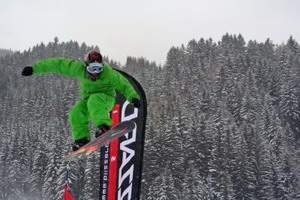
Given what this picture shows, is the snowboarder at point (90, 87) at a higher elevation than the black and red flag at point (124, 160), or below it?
higher

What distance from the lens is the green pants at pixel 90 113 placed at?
846 centimetres

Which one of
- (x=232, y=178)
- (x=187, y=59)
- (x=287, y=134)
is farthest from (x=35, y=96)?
(x=232, y=178)

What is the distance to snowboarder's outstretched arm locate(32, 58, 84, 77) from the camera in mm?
8086

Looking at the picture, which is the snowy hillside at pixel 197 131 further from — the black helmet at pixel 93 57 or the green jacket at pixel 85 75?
the black helmet at pixel 93 57

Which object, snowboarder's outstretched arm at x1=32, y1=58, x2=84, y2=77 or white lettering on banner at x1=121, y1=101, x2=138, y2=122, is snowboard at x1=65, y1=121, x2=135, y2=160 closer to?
snowboarder's outstretched arm at x1=32, y1=58, x2=84, y2=77

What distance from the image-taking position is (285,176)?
51.6 meters

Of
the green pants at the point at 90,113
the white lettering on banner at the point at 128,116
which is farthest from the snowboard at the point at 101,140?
the white lettering on banner at the point at 128,116

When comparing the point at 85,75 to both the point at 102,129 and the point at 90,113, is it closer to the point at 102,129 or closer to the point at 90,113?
the point at 90,113

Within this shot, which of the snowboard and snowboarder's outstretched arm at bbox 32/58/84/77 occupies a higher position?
snowboarder's outstretched arm at bbox 32/58/84/77

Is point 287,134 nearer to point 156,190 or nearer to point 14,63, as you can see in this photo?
point 156,190

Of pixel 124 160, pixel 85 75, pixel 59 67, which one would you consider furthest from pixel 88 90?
pixel 124 160

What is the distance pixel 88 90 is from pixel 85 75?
0.27m

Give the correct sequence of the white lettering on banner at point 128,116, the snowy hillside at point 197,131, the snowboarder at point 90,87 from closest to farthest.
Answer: the snowboarder at point 90,87
the white lettering on banner at point 128,116
the snowy hillside at point 197,131

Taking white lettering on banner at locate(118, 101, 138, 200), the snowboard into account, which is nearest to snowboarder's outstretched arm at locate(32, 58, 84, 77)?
the snowboard
